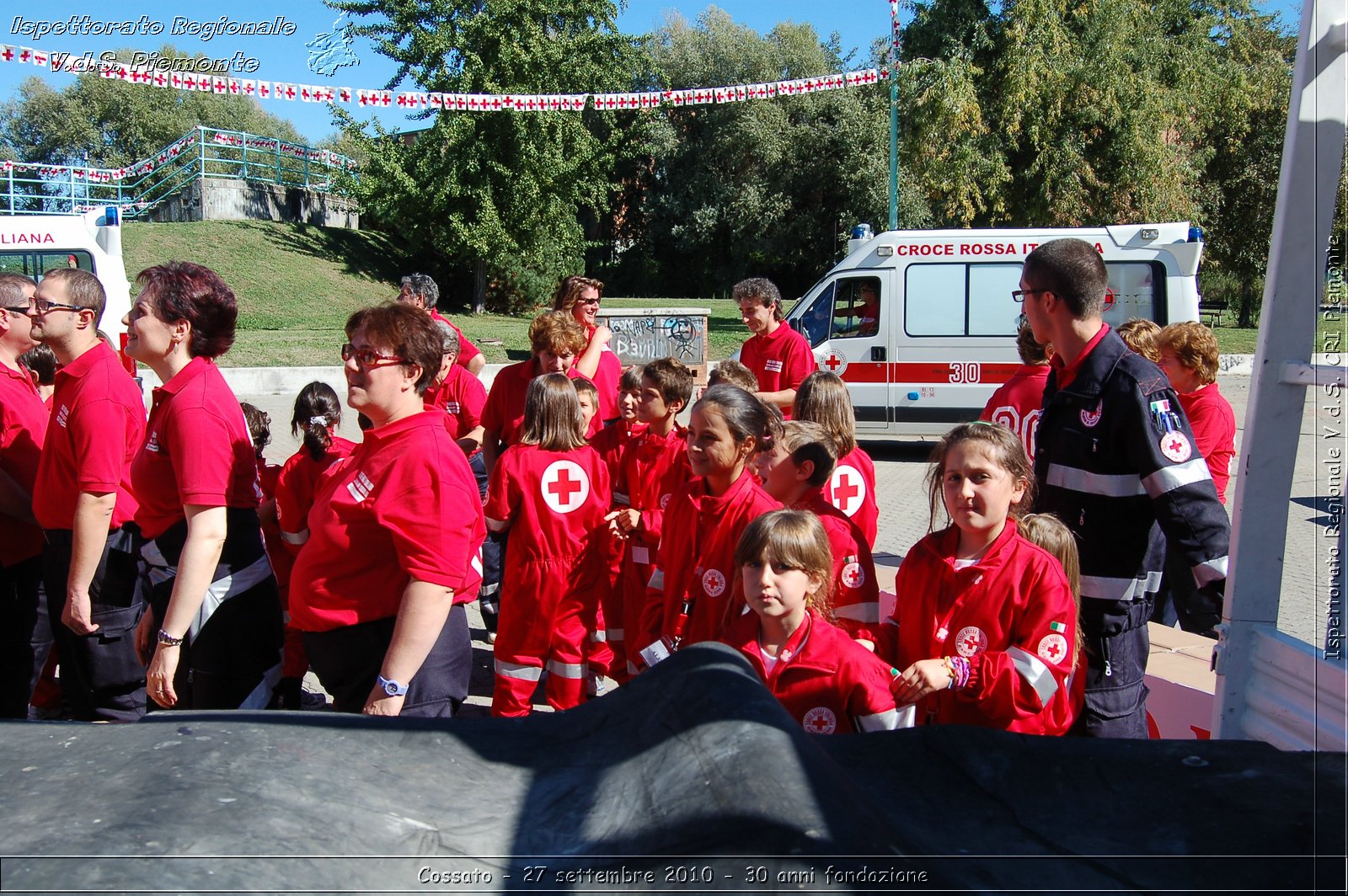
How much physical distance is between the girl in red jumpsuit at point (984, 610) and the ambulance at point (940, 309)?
9.39 meters

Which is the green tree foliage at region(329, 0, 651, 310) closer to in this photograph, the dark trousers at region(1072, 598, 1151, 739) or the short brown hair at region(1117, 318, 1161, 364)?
the short brown hair at region(1117, 318, 1161, 364)

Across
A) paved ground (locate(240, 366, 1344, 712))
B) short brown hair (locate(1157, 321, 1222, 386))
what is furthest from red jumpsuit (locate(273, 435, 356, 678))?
short brown hair (locate(1157, 321, 1222, 386))

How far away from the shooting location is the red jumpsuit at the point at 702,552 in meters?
3.52

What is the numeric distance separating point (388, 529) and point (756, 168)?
39.4 meters

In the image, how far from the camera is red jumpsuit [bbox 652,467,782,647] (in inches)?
138

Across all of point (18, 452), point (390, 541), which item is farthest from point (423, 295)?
point (390, 541)

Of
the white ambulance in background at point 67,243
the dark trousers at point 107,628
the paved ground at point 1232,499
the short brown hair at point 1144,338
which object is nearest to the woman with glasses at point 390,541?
the dark trousers at point 107,628

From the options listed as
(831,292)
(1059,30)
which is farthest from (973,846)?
(1059,30)

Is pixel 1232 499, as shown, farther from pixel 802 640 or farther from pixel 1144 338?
pixel 802 640

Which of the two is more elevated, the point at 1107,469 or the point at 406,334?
the point at 406,334

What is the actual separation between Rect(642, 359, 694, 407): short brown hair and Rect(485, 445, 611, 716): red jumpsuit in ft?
1.79

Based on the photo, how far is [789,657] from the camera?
2.80 m

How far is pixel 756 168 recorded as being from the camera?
40.4 m

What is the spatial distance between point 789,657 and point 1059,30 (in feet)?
74.3
